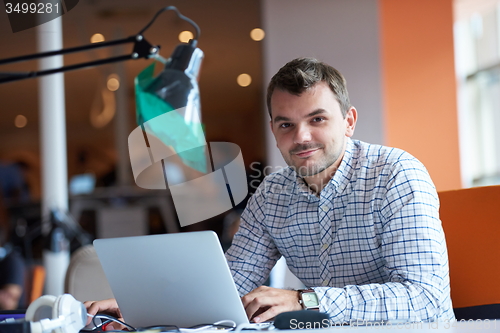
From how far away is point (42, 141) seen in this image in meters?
3.64

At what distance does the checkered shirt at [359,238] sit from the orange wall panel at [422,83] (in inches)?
78.0

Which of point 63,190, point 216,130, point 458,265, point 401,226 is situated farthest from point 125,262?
point 216,130

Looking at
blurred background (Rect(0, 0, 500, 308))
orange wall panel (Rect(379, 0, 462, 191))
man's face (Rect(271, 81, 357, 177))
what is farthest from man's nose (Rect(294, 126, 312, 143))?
orange wall panel (Rect(379, 0, 462, 191))

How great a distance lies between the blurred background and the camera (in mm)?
3516

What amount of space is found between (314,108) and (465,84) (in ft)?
11.8

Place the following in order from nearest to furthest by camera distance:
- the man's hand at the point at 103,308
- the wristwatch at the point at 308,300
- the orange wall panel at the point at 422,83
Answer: the wristwatch at the point at 308,300, the man's hand at the point at 103,308, the orange wall panel at the point at 422,83

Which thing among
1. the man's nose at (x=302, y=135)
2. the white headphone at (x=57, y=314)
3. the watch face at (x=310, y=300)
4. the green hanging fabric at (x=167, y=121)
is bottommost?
the watch face at (x=310, y=300)

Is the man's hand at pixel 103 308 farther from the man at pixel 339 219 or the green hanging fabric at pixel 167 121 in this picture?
the green hanging fabric at pixel 167 121

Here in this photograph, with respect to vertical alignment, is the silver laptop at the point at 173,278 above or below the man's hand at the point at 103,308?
above

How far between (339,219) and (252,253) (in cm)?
32

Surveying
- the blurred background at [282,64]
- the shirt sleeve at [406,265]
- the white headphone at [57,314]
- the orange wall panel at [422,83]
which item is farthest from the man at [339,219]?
the orange wall panel at [422,83]

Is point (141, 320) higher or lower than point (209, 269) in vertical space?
lower

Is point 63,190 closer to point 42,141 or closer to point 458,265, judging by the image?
point 42,141

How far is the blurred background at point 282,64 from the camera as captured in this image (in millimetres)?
3516
